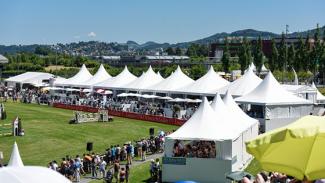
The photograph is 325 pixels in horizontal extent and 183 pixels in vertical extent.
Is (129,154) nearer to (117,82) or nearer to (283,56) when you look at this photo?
(117,82)

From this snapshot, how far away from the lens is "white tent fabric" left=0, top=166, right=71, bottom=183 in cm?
503

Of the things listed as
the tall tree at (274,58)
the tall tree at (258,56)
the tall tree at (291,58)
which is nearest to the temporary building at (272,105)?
the tall tree at (291,58)

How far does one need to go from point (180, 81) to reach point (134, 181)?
3052cm

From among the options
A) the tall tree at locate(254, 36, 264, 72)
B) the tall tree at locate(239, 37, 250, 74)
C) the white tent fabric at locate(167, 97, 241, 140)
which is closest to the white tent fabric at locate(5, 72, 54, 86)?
the tall tree at locate(239, 37, 250, 74)

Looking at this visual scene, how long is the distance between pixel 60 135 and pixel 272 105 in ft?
49.2

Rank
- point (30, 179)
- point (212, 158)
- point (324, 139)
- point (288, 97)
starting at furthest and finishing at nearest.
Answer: point (288, 97) < point (212, 158) < point (324, 139) < point (30, 179)

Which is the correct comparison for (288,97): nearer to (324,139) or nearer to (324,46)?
(324,139)

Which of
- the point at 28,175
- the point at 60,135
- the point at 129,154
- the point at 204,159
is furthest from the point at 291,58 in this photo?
the point at 28,175

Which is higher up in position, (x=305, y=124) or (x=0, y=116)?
(x=305, y=124)

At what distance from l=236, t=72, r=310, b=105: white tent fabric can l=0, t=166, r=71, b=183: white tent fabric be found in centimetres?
3424

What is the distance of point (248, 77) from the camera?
46969mm

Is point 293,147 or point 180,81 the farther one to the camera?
point 180,81

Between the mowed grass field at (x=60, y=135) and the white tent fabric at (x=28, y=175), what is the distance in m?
22.9

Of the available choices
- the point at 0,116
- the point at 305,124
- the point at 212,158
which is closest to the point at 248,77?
the point at 0,116
